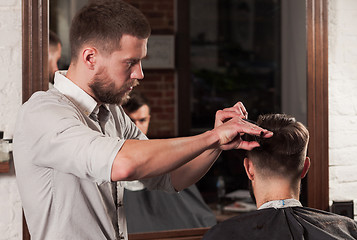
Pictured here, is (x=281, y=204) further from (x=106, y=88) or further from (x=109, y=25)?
(x=109, y=25)

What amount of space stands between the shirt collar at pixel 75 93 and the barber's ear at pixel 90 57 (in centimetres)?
10

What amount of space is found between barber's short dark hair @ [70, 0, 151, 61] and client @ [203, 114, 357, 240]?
0.69 metres

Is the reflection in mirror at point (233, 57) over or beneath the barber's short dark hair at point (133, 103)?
over

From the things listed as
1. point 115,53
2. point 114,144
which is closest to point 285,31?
point 115,53

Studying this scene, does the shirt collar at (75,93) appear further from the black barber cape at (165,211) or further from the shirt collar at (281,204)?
the black barber cape at (165,211)

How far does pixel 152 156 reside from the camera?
136 centimetres

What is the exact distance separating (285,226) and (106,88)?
2.90 ft

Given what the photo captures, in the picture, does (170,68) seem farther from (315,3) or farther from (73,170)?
(73,170)

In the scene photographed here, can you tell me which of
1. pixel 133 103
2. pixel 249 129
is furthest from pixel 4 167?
pixel 133 103

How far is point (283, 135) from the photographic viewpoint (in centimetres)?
190

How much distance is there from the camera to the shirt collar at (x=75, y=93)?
5.69ft

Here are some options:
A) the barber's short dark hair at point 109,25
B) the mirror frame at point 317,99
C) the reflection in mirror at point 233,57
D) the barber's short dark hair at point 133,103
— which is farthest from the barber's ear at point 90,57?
the reflection in mirror at point 233,57

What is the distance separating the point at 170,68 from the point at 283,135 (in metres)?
4.11

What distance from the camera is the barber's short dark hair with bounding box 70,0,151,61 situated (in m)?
1.65
